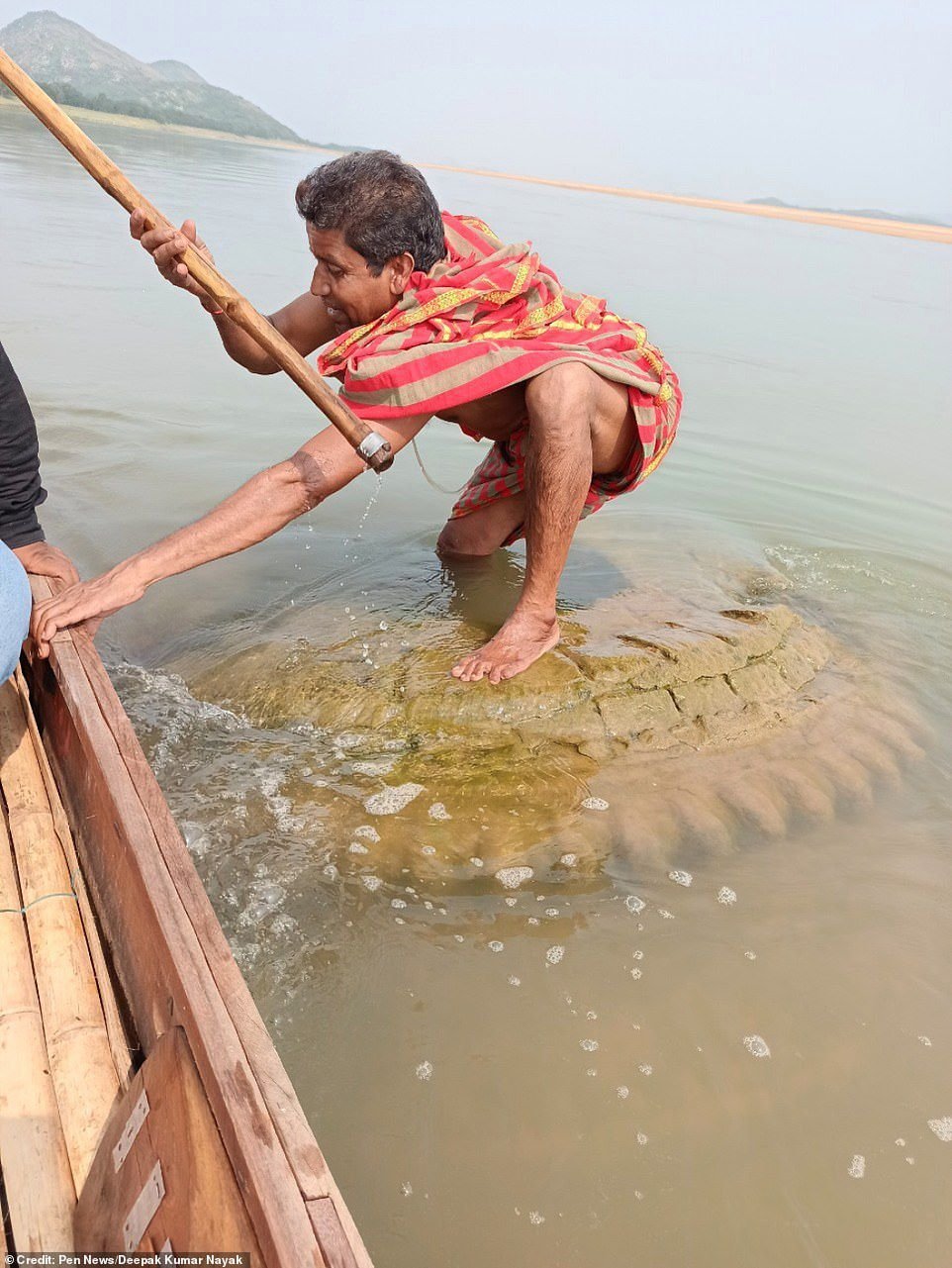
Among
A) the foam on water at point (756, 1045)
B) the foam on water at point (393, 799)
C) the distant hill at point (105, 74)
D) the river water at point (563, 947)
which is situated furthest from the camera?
the distant hill at point (105, 74)

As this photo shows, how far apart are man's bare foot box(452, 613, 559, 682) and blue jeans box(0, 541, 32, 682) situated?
1176 millimetres

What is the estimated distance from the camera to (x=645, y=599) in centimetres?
322

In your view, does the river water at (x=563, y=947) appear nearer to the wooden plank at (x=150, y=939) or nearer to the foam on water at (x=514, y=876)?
the foam on water at (x=514, y=876)

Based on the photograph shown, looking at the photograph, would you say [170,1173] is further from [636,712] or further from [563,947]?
[636,712]

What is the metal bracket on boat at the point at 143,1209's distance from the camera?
1120 mm

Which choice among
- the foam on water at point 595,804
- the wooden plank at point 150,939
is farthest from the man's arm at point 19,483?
the foam on water at point 595,804

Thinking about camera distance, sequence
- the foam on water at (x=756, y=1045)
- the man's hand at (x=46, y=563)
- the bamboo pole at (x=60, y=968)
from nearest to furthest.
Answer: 1. the bamboo pole at (x=60, y=968)
2. the foam on water at (x=756, y=1045)
3. the man's hand at (x=46, y=563)

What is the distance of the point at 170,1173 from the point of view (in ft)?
3.64

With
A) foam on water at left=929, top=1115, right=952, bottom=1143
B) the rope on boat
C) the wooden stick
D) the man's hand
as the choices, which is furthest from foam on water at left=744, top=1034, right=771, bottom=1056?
the man's hand

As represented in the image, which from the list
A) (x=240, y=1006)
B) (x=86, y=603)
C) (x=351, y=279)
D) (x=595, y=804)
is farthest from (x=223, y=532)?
(x=240, y=1006)

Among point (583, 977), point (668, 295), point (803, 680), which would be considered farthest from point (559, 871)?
point (668, 295)

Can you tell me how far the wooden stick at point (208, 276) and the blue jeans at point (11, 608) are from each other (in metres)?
0.70

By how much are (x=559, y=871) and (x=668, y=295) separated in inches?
378

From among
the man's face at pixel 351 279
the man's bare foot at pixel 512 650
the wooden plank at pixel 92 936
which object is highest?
the man's face at pixel 351 279
